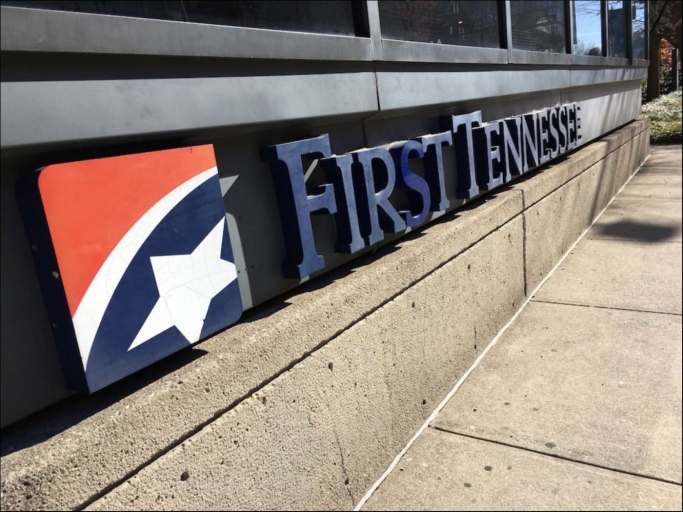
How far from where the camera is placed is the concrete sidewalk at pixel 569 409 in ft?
8.77

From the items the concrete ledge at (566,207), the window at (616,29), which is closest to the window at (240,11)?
the concrete ledge at (566,207)

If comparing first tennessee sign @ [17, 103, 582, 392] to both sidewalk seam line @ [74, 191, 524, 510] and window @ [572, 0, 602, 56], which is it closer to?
sidewalk seam line @ [74, 191, 524, 510]

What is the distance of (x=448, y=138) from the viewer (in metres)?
3.68

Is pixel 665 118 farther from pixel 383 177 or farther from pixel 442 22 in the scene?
pixel 383 177

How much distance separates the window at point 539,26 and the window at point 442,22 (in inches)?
16.6

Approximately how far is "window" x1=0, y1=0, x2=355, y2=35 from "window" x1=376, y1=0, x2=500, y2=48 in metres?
0.43

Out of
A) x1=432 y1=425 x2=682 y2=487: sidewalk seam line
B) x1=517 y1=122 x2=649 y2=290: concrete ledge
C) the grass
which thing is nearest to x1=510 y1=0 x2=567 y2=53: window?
x1=517 y1=122 x2=649 y2=290: concrete ledge

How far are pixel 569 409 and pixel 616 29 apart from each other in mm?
Answer: 7977

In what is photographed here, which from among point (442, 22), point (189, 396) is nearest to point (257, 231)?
point (189, 396)

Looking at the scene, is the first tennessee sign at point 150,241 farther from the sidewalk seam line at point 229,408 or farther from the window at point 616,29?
the window at point 616,29

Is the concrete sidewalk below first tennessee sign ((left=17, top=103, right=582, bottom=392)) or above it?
below

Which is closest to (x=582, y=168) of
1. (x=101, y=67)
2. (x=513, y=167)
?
(x=513, y=167)

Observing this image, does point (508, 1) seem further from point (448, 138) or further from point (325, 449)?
point (325, 449)

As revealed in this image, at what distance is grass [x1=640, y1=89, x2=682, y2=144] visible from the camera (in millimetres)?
14691
